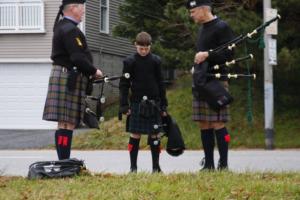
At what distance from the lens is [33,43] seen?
23.1 m

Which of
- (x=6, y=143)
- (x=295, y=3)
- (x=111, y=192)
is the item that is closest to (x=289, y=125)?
(x=295, y=3)

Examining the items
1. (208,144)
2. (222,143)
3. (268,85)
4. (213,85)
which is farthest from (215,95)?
(268,85)

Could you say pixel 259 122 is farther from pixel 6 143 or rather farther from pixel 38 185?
pixel 38 185

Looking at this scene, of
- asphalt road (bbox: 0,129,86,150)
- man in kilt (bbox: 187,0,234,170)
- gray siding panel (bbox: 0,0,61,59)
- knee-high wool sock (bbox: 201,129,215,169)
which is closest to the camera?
man in kilt (bbox: 187,0,234,170)

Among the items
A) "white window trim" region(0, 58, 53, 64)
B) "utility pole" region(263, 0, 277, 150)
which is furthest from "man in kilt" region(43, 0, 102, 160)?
"white window trim" region(0, 58, 53, 64)

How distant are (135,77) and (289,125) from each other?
8.54 m

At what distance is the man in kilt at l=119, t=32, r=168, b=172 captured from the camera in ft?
27.4

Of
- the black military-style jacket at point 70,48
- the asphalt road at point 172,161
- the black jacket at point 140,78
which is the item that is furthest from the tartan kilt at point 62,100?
the asphalt road at point 172,161

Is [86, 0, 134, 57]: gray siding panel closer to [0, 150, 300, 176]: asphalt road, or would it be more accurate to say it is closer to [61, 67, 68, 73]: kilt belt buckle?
[0, 150, 300, 176]: asphalt road

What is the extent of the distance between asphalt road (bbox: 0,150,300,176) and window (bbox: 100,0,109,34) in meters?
11.5

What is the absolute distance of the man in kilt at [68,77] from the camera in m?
7.28

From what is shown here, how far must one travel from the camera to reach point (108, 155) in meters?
13.7

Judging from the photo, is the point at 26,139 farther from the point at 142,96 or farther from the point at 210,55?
the point at 210,55

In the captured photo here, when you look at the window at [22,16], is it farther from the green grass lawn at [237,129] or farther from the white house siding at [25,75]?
the green grass lawn at [237,129]
